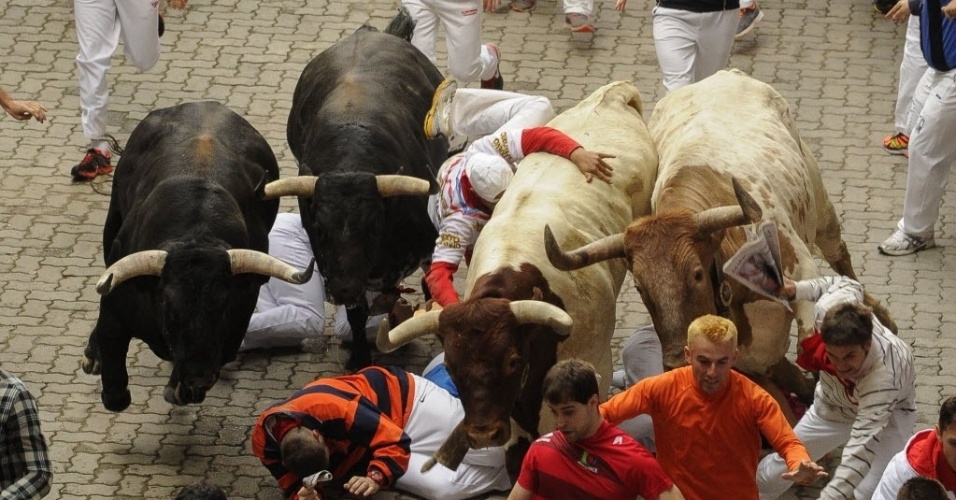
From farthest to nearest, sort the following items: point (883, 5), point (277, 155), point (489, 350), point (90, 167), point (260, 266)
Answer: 1. point (883, 5)
2. point (277, 155)
3. point (90, 167)
4. point (260, 266)
5. point (489, 350)

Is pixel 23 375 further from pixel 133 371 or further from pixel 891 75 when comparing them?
pixel 891 75

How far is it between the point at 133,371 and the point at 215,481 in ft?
4.97

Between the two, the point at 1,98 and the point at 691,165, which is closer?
the point at 691,165

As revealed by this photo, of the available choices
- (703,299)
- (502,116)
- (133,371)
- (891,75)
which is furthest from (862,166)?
(133,371)

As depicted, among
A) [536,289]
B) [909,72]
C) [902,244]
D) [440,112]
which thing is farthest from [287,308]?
[909,72]

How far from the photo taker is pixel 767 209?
348 inches

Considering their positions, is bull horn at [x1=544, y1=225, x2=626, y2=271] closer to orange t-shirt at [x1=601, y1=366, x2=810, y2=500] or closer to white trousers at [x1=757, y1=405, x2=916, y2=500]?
orange t-shirt at [x1=601, y1=366, x2=810, y2=500]

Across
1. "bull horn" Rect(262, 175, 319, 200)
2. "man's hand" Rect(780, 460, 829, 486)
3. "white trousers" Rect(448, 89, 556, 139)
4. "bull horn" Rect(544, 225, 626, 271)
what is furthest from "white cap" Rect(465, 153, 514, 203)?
"man's hand" Rect(780, 460, 829, 486)

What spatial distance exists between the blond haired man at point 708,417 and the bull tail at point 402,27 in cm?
570

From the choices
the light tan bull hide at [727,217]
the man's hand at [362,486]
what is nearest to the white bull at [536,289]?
the light tan bull hide at [727,217]

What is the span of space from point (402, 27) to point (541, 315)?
5.19 meters

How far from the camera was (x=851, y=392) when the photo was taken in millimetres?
7836

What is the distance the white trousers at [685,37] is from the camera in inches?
466

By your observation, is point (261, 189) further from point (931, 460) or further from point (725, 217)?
point (931, 460)
